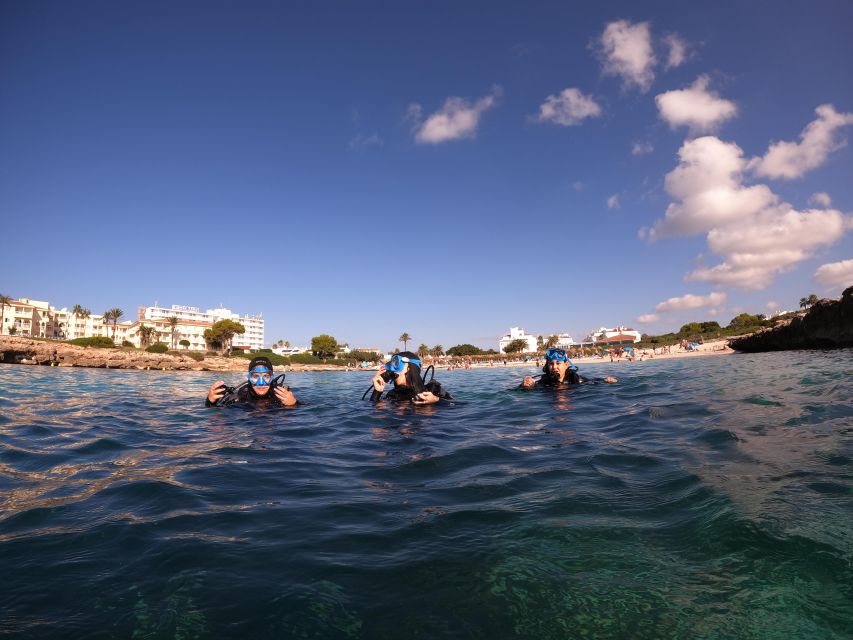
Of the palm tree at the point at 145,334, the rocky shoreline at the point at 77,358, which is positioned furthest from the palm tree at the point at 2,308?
the rocky shoreline at the point at 77,358

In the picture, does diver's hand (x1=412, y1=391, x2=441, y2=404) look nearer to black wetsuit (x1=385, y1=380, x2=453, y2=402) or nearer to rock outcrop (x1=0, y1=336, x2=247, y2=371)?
black wetsuit (x1=385, y1=380, x2=453, y2=402)

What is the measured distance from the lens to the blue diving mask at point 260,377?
9270 mm

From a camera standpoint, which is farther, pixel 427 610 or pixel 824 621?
pixel 427 610

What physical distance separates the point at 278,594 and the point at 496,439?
4413 millimetres

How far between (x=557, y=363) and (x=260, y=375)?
25.2 ft

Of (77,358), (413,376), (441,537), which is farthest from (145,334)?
(441,537)

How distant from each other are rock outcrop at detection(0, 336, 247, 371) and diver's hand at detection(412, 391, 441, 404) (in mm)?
50154

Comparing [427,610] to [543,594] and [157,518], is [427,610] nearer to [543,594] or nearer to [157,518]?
[543,594]

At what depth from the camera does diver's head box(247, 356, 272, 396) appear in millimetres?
9281

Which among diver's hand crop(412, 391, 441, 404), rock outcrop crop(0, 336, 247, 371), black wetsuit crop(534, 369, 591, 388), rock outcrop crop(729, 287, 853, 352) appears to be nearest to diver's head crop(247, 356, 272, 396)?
diver's hand crop(412, 391, 441, 404)

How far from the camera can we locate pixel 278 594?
2.08 m

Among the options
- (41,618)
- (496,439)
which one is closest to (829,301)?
(496,439)

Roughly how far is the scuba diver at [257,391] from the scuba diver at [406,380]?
2.13 metres

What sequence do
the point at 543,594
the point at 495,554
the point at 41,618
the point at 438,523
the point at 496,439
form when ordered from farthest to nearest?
1. the point at 496,439
2. the point at 438,523
3. the point at 495,554
4. the point at 543,594
5. the point at 41,618
